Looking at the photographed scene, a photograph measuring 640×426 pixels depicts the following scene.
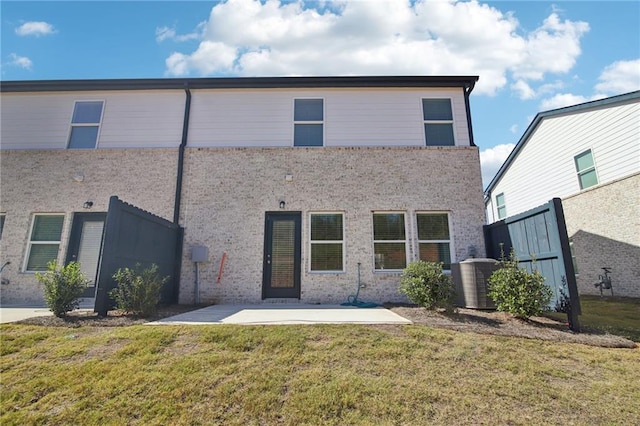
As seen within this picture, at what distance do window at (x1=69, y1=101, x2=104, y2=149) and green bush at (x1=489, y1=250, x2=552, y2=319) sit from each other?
11.7 metres

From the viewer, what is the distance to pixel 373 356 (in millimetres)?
3641

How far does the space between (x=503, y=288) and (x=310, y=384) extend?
167 inches

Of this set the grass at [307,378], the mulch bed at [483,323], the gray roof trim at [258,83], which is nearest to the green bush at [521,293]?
the mulch bed at [483,323]

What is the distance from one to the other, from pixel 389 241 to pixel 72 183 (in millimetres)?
9510

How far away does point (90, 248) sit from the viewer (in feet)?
28.2

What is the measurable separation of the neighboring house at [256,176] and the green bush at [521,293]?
111 inches

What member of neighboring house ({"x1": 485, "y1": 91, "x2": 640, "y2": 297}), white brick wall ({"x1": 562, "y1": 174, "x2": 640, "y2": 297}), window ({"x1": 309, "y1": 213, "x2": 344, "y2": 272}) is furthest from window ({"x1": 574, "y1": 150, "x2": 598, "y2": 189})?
window ({"x1": 309, "y1": 213, "x2": 344, "y2": 272})

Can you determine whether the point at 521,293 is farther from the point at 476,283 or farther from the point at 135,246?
the point at 135,246

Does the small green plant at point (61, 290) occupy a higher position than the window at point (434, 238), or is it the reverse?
the window at point (434, 238)

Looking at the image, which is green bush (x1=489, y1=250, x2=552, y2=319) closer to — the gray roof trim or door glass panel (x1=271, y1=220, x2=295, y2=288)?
door glass panel (x1=271, y1=220, x2=295, y2=288)

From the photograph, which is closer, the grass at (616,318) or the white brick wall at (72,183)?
the grass at (616,318)

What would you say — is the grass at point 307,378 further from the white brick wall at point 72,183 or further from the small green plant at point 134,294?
the white brick wall at point 72,183

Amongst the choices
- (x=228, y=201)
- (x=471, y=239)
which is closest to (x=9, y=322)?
(x=228, y=201)

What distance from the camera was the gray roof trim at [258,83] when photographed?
31.2 feet
